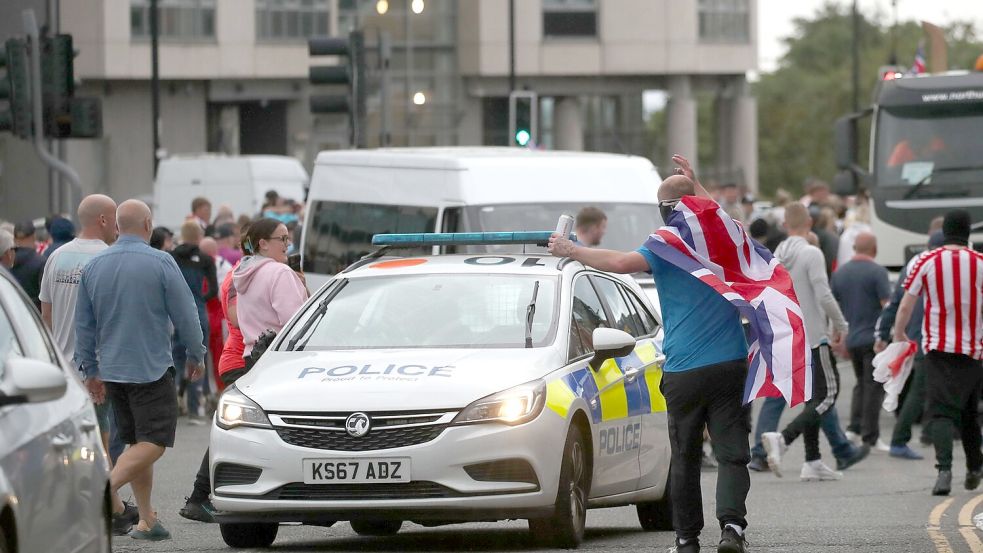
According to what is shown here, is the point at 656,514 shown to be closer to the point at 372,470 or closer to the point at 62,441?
the point at 372,470

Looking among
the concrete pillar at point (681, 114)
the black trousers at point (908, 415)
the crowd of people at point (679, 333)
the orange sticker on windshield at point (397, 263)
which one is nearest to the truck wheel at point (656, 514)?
the crowd of people at point (679, 333)

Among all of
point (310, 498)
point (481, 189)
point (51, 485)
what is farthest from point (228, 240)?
point (51, 485)

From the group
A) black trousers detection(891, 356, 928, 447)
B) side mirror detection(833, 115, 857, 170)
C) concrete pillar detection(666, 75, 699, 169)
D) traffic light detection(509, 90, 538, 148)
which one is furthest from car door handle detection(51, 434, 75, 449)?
concrete pillar detection(666, 75, 699, 169)

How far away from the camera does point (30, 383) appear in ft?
19.6

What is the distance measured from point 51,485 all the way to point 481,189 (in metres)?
10.4

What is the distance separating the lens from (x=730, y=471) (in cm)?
923

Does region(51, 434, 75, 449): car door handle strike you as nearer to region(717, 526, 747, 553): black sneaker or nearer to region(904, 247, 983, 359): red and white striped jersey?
region(717, 526, 747, 553): black sneaker

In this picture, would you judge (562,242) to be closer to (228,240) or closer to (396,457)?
(396,457)

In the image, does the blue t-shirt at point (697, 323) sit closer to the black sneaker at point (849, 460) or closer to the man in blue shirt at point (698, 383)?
the man in blue shirt at point (698, 383)

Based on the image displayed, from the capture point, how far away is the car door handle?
6601mm

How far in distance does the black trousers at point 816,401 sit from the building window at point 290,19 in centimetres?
4909

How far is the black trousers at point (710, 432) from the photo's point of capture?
9.11 meters

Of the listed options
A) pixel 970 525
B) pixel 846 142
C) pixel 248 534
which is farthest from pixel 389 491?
pixel 846 142

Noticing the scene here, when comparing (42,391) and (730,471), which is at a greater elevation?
(42,391)
